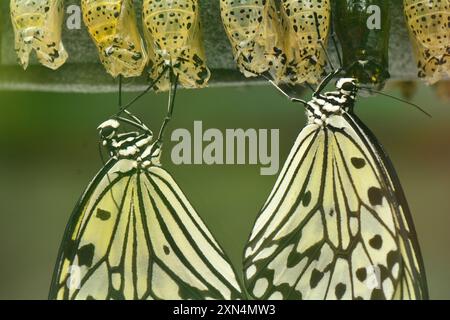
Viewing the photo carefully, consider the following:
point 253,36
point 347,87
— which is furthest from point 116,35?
point 347,87

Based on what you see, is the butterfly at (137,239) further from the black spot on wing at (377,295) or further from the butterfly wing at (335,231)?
the black spot on wing at (377,295)

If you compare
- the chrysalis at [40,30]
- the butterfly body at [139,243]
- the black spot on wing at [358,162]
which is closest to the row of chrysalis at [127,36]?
the chrysalis at [40,30]

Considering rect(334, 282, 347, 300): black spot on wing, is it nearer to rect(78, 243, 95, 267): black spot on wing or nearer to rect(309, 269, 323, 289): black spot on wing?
rect(309, 269, 323, 289): black spot on wing

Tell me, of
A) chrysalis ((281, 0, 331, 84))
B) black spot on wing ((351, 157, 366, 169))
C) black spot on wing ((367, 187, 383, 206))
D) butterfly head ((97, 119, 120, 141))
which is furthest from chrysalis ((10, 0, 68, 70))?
black spot on wing ((367, 187, 383, 206))

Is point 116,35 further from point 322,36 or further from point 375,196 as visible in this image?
point 375,196

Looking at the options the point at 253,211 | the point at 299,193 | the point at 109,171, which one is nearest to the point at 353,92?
the point at 299,193
